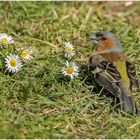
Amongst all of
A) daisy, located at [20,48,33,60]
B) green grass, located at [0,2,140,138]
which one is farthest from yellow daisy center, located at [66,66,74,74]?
daisy, located at [20,48,33,60]

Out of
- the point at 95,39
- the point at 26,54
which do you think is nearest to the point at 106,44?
the point at 95,39

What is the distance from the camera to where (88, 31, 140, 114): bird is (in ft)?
20.1

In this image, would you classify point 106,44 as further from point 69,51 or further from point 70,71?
point 70,71

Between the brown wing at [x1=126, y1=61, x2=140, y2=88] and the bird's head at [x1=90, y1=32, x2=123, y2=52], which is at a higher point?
the bird's head at [x1=90, y1=32, x2=123, y2=52]

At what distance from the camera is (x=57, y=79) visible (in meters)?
6.46

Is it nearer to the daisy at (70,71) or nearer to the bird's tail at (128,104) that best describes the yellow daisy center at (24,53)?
the daisy at (70,71)

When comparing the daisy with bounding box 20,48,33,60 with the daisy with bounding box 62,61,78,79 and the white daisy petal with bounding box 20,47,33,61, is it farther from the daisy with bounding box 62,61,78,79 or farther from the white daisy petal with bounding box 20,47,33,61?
the daisy with bounding box 62,61,78,79

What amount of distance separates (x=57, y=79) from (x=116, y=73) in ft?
2.38

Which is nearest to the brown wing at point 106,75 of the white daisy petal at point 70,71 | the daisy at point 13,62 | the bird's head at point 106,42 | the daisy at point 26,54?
the white daisy petal at point 70,71

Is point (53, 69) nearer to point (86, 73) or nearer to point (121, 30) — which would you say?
point (86, 73)

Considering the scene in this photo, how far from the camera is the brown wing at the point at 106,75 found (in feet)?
20.4

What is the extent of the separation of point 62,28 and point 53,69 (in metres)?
1.51

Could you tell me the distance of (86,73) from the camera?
270 inches

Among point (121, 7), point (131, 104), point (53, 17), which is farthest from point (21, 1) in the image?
point (131, 104)
